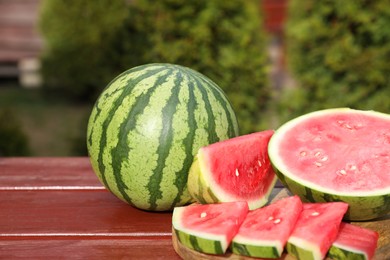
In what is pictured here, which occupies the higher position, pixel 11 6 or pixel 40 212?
pixel 40 212

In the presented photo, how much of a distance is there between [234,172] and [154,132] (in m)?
0.29

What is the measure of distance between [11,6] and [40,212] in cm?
677

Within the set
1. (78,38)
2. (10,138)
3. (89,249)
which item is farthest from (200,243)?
(78,38)

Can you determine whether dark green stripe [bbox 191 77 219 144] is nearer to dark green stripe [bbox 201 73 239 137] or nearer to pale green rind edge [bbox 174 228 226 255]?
dark green stripe [bbox 201 73 239 137]

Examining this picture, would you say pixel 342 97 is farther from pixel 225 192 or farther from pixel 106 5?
pixel 106 5

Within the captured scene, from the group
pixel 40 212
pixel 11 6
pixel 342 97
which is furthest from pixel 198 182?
pixel 11 6

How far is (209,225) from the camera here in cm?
196

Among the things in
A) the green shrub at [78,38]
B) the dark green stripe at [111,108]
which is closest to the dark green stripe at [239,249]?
the dark green stripe at [111,108]

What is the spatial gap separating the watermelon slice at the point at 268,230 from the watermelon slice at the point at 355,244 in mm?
125

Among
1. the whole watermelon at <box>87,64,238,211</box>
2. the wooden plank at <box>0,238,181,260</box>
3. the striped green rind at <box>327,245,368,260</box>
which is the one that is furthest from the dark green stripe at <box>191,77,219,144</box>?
the striped green rind at <box>327,245,368,260</box>

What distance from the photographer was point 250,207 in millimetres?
2240

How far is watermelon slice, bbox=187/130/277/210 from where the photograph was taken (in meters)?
2.12

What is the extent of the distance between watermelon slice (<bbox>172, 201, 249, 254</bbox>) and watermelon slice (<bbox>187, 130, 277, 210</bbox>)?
0.06 m

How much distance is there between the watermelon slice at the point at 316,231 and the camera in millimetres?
1822
